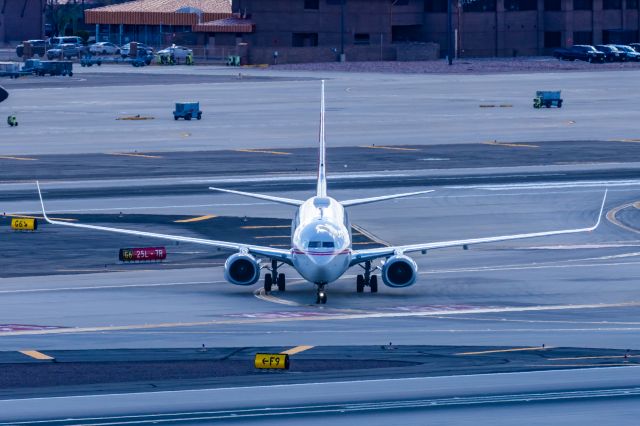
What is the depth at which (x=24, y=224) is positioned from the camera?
66.8m

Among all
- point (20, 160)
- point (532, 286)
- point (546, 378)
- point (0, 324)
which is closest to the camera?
point (546, 378)

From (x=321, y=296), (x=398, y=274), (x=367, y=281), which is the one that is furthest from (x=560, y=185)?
(x=321, y=296)

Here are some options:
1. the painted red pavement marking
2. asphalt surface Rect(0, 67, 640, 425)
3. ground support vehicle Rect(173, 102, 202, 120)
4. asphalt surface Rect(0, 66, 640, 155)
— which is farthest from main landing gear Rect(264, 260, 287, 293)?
ground support vehicle Rect(173, 102, 202, 120)

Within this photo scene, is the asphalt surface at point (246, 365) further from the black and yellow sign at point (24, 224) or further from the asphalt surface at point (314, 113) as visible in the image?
the asphalt surface at point (314, 113)

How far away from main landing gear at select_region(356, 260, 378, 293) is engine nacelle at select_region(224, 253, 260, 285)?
3.94m

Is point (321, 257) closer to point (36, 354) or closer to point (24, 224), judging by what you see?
point (36, 354)

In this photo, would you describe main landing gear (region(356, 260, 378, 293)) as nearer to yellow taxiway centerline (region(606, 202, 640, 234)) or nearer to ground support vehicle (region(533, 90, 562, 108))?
yellow taxiway centerline (region(606, 202, 640, 234))

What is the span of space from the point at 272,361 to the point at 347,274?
1920 centimetres

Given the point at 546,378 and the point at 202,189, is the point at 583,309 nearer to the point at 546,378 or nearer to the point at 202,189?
the point at 546,378

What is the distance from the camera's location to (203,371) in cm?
3669

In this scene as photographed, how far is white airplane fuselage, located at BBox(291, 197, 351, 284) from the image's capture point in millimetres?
47312

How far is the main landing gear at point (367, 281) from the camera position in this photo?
168 ft

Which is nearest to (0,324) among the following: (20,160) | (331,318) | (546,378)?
(331,318)

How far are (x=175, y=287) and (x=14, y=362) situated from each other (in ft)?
50.6
